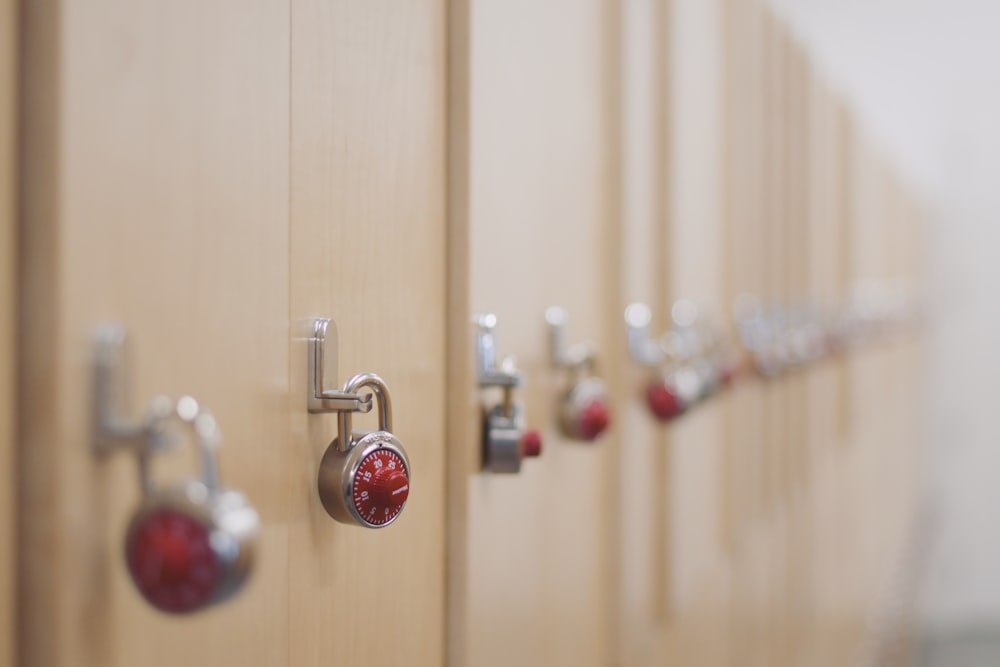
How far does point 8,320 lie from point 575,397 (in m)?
0.52

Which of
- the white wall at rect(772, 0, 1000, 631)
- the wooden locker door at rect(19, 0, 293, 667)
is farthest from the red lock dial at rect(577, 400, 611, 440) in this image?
the white wall at rect(772, 0, 1000, 631)

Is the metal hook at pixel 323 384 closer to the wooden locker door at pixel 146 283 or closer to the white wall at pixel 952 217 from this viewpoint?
the wooden locker door at pixel 146 283

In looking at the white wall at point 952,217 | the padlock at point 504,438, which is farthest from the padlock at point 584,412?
the white wall at point 952,217

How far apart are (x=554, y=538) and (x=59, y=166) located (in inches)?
22.5

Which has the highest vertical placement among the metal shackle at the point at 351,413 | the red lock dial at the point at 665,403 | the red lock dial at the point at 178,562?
the metal shackle at the point at 351,413

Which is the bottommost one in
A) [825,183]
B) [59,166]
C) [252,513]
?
[252,513]

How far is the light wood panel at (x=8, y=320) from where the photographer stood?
0.35 meters

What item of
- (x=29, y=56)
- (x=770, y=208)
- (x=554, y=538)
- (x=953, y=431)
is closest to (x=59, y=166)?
(x=29, y=56)

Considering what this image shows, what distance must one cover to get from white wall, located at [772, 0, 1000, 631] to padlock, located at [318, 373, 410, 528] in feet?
15.6

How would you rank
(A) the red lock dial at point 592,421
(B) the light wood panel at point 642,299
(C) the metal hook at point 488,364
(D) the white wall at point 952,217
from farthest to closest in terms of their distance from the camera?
(D) the white wall at point 952,217
(B) the light wood panel at point 642,299
(A) the red lock dial at point 592,421
(C) the metal hook at point 488,364

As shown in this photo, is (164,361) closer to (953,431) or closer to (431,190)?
(431,190)

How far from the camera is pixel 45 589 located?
35cm

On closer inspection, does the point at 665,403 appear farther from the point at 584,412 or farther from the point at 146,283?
the point at 146,283

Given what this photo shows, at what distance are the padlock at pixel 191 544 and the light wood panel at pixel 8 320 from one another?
0.13 feet
